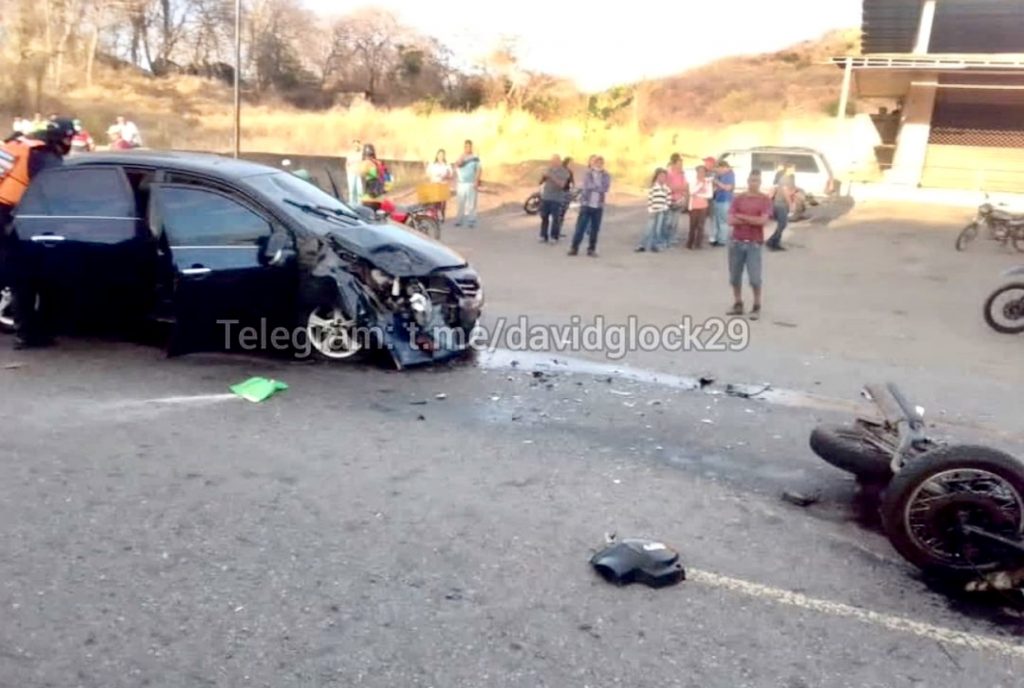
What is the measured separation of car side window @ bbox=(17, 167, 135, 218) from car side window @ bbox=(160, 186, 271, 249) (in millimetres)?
356

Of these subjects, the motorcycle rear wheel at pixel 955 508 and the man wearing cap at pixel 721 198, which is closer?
the motorcycle rear wheel at pixel 955 508

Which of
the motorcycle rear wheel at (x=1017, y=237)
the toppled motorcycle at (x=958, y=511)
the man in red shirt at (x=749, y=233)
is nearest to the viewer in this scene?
the toppled motorcycle at (x=958, y=511)

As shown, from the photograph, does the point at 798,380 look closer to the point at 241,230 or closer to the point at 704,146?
the point at 241,230

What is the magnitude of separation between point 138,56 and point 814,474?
2289 inches

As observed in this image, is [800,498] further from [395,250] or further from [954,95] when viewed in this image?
[954,95]

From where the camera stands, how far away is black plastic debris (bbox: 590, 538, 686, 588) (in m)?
3.75

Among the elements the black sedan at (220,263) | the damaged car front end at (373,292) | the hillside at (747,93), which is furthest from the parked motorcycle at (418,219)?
the hillside at (747,93)

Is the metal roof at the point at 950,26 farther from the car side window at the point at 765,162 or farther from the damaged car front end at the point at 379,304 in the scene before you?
the damaged car front end at the point at 379,304

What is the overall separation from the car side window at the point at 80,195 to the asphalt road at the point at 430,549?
4.38 feet

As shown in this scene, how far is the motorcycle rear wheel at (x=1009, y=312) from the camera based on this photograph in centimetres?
1025

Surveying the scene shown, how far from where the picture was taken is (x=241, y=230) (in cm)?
684

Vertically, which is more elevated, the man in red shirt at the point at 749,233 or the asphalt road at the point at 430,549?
the man in red shirt at the point at 749,233

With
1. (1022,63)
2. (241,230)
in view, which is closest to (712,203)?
(1022,63)

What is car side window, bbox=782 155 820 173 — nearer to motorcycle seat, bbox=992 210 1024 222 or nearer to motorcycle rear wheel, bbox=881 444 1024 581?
motorcycle seat, bbox=992 210 1024 222
